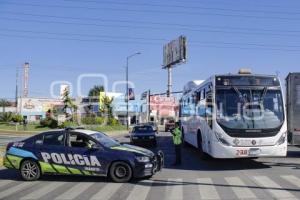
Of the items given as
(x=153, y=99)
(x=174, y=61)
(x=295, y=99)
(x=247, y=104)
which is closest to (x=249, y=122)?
(x=247, y=104)

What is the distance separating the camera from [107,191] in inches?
483

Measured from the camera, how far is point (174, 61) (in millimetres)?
89312

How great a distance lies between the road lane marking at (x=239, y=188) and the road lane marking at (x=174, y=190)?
128 centimetres

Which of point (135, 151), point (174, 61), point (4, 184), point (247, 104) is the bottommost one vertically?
point (4, 184)

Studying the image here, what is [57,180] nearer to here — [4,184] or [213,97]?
[4,184]

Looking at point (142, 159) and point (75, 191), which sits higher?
point (142, 159)

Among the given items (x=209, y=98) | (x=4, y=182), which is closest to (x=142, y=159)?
(x=4, y=182)

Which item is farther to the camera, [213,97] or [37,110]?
[37,110]

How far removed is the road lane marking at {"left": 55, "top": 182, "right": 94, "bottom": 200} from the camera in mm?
11630

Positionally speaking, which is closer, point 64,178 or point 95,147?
point 95,147

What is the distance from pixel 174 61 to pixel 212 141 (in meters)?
73.0

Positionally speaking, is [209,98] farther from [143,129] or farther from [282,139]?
[143,129]

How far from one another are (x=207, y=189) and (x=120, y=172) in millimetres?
2688

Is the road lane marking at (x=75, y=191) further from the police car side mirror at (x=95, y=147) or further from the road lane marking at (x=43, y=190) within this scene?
the police car side mirror at (x=95, y=147)
